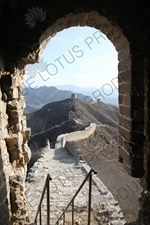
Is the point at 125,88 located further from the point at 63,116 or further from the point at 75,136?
the point at 63,116

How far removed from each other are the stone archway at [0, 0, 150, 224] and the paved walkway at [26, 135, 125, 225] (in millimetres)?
3579

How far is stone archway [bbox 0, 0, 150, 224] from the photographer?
8.82ft

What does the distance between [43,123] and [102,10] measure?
123 feet

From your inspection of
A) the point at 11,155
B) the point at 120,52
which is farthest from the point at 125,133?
the point at 11,155

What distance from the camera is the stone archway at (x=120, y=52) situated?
2.69m

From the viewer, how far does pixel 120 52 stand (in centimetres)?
319

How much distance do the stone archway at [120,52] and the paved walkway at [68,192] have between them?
3.58m

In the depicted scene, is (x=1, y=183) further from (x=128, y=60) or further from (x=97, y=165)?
(x=97, y=165)

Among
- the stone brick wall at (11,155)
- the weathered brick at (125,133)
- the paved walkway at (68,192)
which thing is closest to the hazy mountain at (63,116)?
the paved walkway at (68,192)

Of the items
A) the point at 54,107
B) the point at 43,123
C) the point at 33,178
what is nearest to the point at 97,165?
the point at 33,178

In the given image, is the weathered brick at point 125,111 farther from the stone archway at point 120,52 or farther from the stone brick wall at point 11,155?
the stone brick wall at point 11,155

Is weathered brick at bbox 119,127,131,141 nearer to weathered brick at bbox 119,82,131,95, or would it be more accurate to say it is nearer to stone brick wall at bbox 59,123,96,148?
weathered brick at bbox 119,82,131,95

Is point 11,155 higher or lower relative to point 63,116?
higher

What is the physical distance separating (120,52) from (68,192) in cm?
619
